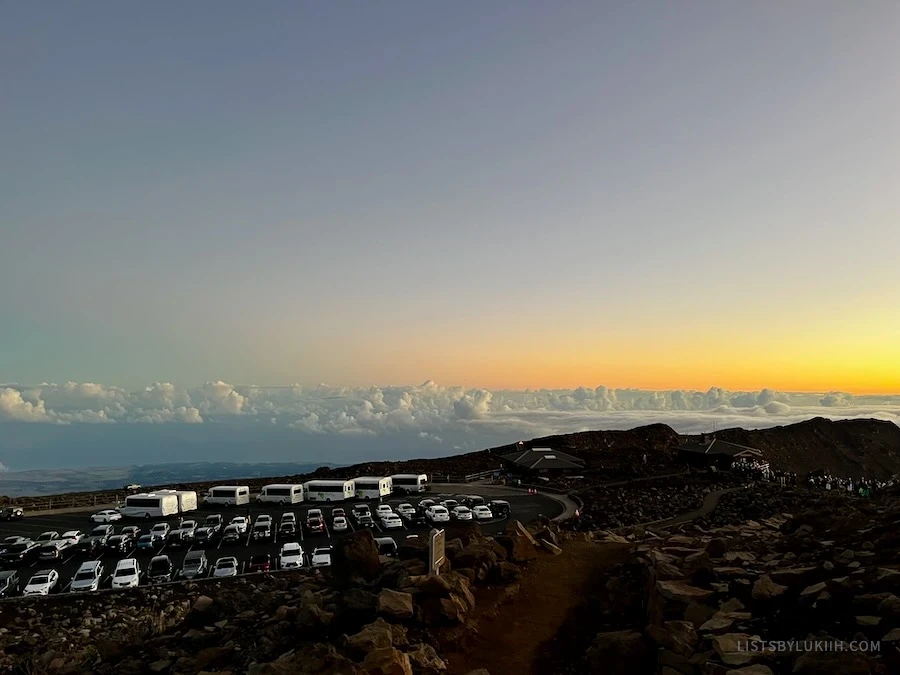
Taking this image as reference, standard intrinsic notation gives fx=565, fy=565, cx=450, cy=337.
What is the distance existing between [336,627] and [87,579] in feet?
74.9

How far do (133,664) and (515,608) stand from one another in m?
10.5

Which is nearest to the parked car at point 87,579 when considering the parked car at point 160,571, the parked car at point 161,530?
the parked car at point 160,571

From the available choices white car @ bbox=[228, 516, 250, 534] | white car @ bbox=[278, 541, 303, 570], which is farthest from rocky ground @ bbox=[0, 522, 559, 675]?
white car @ bbox=[228, 516, 250, 534]

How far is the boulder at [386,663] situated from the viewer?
1102 centimetres

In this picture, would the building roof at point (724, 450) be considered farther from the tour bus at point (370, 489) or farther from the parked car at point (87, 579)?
the parked car at point (87, 579)

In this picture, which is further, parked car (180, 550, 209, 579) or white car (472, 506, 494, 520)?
white car (472, 506, 494, 520)

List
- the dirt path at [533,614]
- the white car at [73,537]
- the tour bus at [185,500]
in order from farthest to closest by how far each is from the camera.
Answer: the tour bus at [185,500] → the white car at [73,537] → the dirt path at [533,614]

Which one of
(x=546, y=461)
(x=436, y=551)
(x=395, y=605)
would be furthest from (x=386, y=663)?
(x=546, y=461)

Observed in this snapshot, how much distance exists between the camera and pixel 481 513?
4528 centimetres

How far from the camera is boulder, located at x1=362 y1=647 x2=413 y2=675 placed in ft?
36.1

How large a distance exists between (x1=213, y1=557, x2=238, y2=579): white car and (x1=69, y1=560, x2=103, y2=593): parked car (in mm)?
5713

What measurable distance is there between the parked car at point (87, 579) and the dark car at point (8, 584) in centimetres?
266

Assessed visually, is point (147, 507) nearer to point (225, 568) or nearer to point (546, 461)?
point (225, 568)

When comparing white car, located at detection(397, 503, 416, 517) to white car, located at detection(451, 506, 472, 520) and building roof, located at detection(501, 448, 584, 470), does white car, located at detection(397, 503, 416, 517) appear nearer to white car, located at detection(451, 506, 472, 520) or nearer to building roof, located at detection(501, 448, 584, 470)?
white car, located at detection(451, 506, 472, 520)
